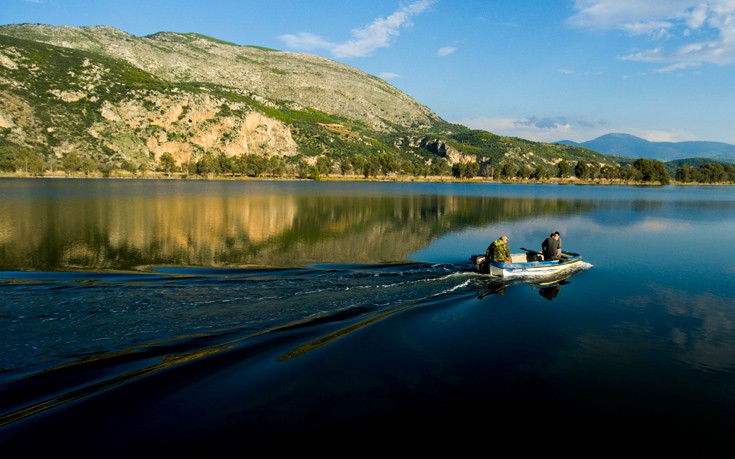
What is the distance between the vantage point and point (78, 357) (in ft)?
43.8

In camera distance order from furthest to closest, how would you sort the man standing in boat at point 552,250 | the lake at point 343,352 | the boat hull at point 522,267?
the man standing in boat at point 552,250, the boat hull at point 522,267, the lake at point 343,352

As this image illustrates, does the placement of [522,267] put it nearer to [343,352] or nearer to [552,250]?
→ [552,250]

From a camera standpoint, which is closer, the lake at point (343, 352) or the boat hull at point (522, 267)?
the lake at point (343, 352)

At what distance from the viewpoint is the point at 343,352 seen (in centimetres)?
A: 1522

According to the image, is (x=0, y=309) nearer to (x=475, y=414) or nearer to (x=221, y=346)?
(x=221, y=346)

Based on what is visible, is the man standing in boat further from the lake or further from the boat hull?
the lake

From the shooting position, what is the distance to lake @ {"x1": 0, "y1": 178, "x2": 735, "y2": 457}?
10594 mm

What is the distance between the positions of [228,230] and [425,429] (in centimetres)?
3447

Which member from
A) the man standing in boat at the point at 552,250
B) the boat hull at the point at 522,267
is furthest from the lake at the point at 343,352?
the man standing in boat at the point at 552,250

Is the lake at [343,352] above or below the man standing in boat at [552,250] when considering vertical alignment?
below

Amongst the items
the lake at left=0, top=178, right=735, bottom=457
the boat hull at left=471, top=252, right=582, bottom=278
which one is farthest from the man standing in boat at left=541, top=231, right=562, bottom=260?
the lake at left=0, top=178, right=735, bottom=457

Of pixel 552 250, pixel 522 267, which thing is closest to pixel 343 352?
pixel 522 267

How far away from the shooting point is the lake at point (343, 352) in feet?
34.8

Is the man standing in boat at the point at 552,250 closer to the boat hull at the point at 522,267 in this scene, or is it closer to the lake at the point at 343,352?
the boat hull at the point at 522,267
